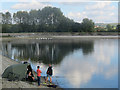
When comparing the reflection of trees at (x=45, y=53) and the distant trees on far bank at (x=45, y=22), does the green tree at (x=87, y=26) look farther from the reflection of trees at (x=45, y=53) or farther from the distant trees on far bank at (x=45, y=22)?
the reflection of trees at (x=45, y=53)

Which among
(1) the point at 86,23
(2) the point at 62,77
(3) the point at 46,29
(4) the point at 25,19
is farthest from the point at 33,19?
(2) the point at 62,77

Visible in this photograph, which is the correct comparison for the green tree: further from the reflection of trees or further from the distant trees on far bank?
the reflection of trees

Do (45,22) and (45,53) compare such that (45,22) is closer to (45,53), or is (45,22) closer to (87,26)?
(87,26)

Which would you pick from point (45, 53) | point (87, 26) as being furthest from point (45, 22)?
point (45, 53)

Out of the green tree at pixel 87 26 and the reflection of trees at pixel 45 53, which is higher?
the green tree at pixel 87 26

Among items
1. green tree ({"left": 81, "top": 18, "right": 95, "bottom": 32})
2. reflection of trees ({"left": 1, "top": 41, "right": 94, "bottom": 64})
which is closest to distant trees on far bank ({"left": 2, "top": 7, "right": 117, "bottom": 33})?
green tree ({"left": 81, "top": 18, "right": 95, "bottom": 32})

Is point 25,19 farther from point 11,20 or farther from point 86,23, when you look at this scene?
point 86,23

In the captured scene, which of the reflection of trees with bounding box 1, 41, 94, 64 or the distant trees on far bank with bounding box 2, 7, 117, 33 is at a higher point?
the distant trees on far bank with bounding box 2, 7, 117, 33

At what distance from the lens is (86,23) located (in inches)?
5477

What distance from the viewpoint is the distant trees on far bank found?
136 m

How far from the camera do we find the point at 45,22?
14575cm

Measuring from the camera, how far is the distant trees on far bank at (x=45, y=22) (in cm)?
13650

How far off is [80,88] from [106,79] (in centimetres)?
494

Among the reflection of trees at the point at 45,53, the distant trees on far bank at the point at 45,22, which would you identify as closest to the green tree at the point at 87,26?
the distant trees on far bank at the point at 45,22
